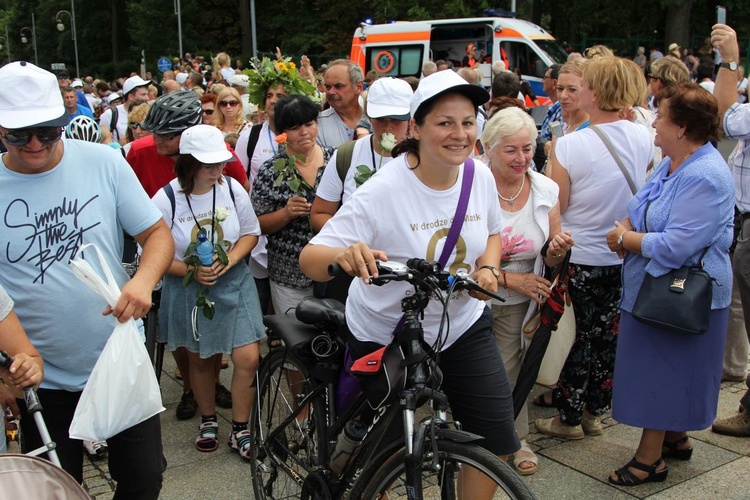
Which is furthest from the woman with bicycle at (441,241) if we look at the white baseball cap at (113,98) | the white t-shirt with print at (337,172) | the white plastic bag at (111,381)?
the white baseball cap at (113,98)

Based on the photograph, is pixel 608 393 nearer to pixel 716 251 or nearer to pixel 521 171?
pixel 716 251

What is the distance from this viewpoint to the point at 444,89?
9.70ft

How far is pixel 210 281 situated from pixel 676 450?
8.97 ft

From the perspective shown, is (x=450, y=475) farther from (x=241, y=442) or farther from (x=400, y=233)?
(x=241, y=442)

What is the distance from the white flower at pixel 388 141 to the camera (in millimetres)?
4527

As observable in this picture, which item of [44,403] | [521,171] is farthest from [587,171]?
[44,403]

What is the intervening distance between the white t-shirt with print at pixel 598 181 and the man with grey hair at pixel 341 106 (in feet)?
6.87

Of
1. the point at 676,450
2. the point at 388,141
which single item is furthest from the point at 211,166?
the point at 676,450

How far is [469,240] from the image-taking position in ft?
10.2

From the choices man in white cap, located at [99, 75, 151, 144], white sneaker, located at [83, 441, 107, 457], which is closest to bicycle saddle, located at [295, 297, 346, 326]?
white sneaker, located at [83, 441, 107, 457]

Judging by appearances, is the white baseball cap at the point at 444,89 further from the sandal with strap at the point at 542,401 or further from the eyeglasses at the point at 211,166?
the sandal with strap at the point at 542,401

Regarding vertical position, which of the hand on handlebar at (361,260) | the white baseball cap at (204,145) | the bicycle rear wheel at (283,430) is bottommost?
the bicycle rear wheel at (283,430)

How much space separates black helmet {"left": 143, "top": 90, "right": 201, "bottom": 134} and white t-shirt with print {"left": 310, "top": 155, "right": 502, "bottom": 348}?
2302 millimetres

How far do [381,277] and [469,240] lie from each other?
518mm
